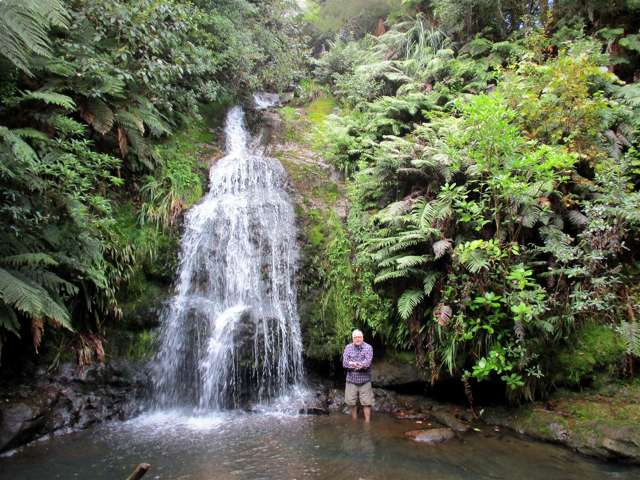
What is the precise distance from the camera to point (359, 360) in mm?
6234

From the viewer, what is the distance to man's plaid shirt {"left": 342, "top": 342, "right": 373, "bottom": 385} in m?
6.23

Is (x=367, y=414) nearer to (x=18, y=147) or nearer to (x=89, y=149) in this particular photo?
(x=18, y=147)

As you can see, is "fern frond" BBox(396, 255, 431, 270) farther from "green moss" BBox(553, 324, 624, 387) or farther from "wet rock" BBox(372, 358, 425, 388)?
"green moss" BBox(553, 324, 624, 387)

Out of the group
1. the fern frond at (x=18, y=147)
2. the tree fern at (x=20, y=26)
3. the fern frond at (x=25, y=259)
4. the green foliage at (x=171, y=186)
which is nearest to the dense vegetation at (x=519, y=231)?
the green foliage at (x=171, y=186)

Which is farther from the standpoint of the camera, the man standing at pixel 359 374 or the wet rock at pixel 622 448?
the man standing at pixel 359 374

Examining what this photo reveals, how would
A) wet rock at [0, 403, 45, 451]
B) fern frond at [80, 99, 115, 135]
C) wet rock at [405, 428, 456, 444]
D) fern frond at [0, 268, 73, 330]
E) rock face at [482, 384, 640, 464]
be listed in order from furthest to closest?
fern frond at [80, 99, 115, 135]
wet rock at [405, 428, 456, 444]
wet rock at [0, 403, 45, 451]
rock face at [482, 384, 640, 464]
fern frond at [0, 268, 73, 330]

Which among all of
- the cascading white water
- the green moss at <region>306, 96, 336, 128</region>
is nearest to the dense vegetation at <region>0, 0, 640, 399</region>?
the cascading white water

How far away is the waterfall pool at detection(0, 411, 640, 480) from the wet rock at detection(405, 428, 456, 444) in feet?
0.39

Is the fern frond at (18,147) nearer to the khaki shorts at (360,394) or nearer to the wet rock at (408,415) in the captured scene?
the khaki shorts at (360,394)

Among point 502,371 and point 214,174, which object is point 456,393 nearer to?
point 502,371

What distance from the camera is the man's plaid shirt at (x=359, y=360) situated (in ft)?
20.4

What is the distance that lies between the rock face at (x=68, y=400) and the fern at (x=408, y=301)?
4525 millimetres

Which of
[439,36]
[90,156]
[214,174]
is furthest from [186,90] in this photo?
[439,36]

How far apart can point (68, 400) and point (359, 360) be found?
14.7ft
